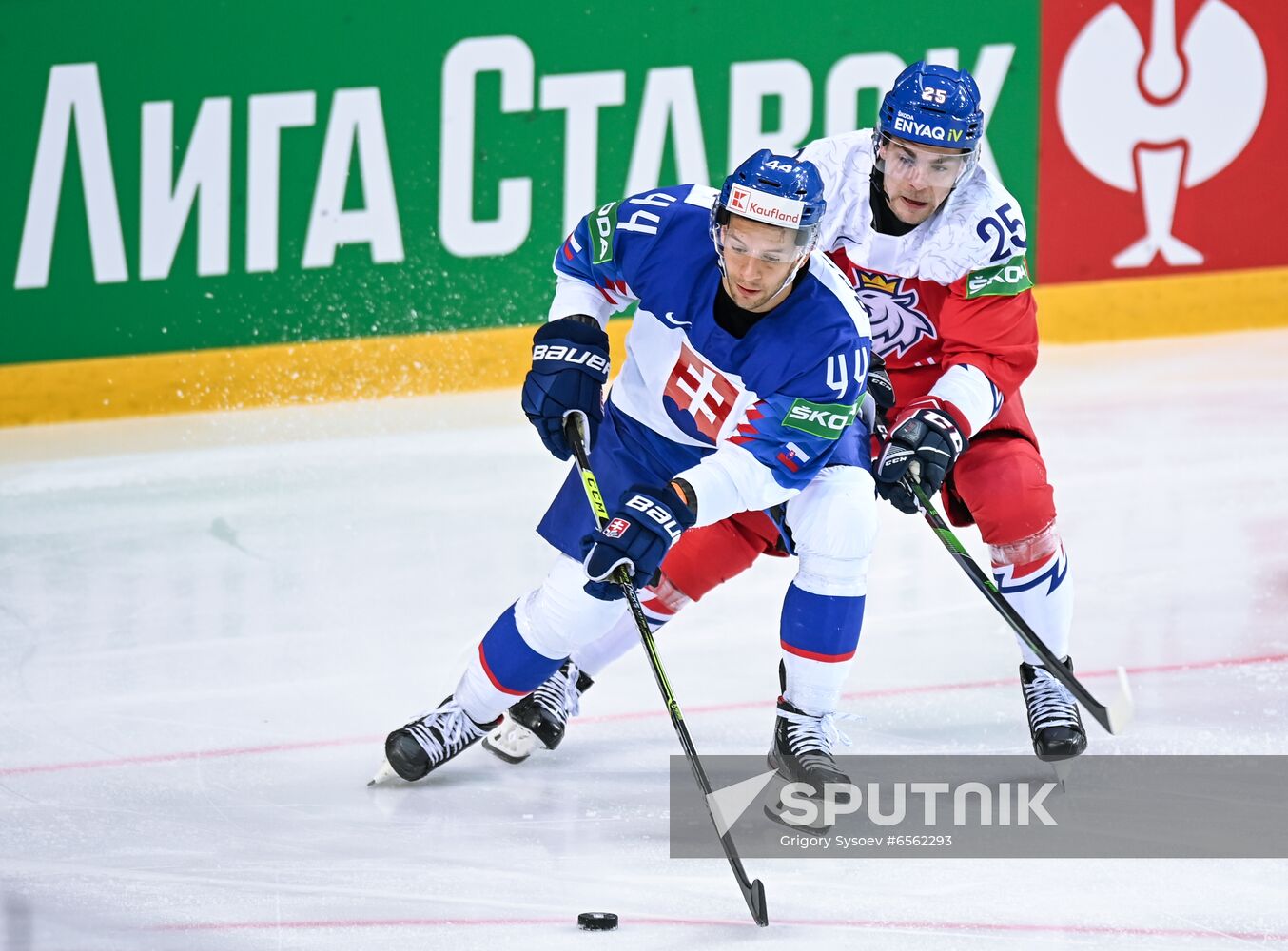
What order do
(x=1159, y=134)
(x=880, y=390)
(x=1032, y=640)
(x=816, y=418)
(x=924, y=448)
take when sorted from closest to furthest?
(x=816, y=418)
(x=924, y=448)
(x=1032, y=640)
(x=880, y=390)
(x=1159, y=134)

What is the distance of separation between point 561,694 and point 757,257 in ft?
3.15

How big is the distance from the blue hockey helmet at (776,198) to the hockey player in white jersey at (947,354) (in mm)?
374

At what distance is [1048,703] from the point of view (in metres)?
3.80

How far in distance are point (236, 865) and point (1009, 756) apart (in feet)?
4.62

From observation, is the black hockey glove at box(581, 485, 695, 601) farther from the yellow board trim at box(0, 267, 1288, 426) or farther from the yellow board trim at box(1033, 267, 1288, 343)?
the yellow board trim at box(1033, 267, 1288, 343)

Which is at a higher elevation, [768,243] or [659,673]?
[768,243]

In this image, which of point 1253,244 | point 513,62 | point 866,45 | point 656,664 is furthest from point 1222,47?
point 656,664

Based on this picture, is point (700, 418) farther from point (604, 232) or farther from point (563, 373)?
point (604, 232)

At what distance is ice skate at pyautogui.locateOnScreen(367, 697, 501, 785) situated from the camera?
3.57 metres

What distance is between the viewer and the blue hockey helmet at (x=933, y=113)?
3.59 m

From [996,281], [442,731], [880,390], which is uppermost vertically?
[996,281]

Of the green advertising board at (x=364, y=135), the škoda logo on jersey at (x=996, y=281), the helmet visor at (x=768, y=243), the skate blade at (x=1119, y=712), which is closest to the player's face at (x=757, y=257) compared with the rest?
the helmet visor at (x=768, y=243)

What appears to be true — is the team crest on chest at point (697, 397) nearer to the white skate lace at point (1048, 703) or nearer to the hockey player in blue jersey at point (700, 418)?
the hockey player in blue jersey at point (700, 418)

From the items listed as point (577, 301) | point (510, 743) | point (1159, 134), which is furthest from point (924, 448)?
point (1159, 134)
